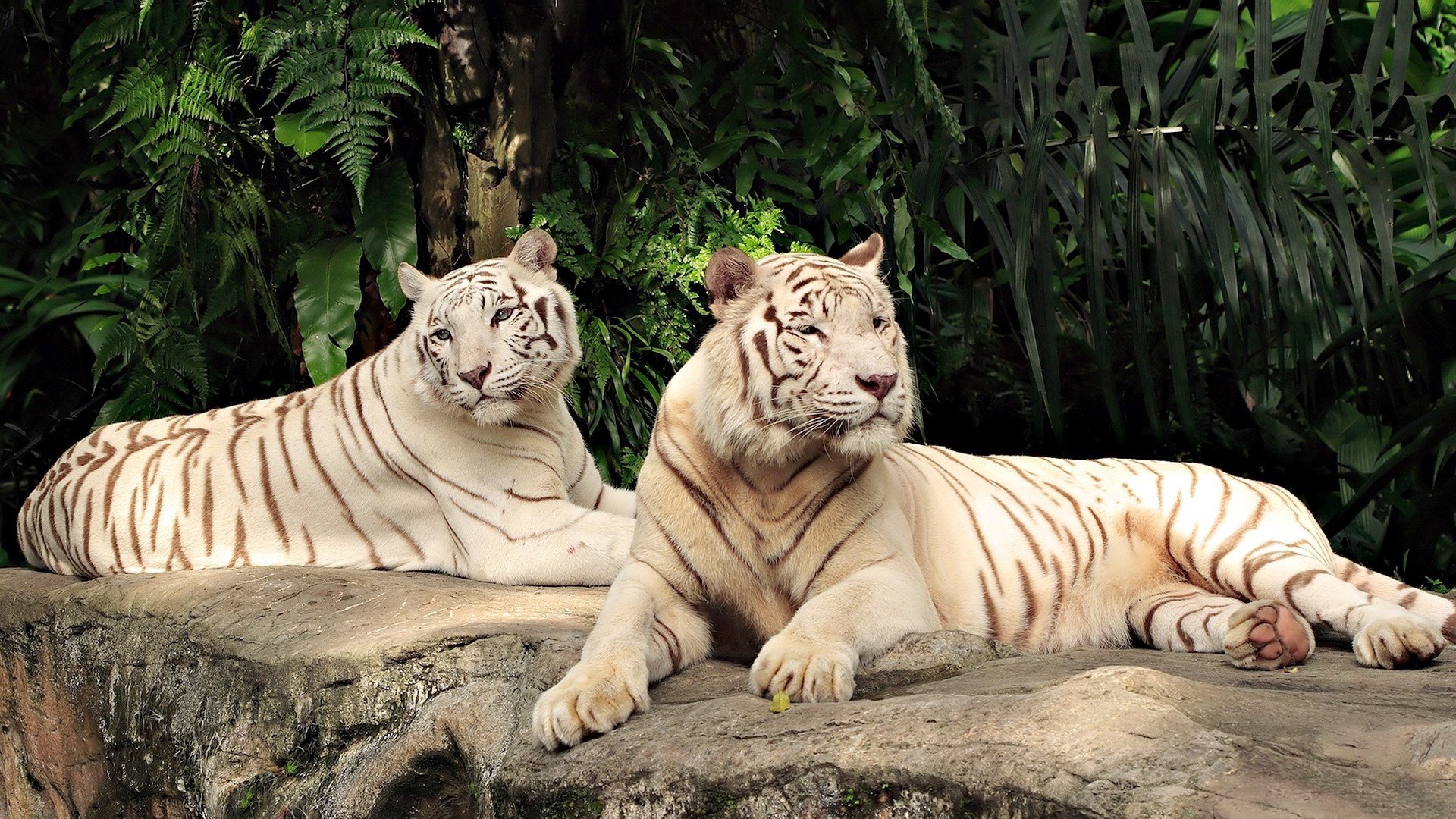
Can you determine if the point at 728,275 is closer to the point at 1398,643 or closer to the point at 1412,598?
the point at 1398,643

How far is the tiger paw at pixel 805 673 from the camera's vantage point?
2193 millimetres

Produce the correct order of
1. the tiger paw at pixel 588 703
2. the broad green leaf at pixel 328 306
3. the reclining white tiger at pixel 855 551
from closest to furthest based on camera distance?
1. the tiger paw at pixel 588 703
2. the reclining white tiger at pixel 855 551
3. the broad green leaf at pixel 328 306

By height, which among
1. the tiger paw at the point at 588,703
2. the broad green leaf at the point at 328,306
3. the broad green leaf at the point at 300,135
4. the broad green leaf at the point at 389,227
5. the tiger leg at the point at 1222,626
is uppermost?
the broad green leaf at the point at 300,135

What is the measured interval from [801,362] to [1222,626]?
1186 mm

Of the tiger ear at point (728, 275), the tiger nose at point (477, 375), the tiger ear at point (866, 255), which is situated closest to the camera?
the tiger ear at point (728, 275)

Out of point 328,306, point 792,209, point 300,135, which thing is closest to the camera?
point 300,135

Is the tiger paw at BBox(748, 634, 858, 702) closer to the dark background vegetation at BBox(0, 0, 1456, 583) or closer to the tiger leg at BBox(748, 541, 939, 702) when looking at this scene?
the tiger leg at BBox(748, 541, 939, 702)

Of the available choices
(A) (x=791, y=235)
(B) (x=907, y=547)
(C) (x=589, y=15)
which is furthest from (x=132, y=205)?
(B) (x=907, y=547)

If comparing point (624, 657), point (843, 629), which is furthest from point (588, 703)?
point (843, 629)

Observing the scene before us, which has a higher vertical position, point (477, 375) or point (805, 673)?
point (477, 375)

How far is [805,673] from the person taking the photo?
2215 mm

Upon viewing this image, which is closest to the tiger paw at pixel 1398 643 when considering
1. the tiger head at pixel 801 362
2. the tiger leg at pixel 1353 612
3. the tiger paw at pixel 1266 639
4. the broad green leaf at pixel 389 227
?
the tiger leg at pixel 1353 612

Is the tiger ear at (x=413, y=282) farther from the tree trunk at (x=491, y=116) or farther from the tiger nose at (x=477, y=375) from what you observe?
the tree trunk at (x=491, y=116)

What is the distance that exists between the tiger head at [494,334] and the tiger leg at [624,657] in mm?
1407
